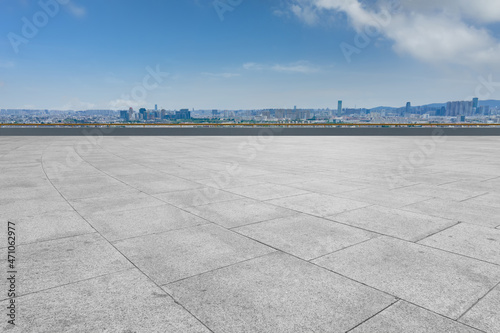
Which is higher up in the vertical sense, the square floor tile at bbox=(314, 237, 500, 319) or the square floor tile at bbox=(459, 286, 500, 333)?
the square floor tile at bbox=(314, 237, 500, 319)

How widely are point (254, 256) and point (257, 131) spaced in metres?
31.8

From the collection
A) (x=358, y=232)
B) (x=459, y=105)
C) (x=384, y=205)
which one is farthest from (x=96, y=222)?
(x=459, y=105)

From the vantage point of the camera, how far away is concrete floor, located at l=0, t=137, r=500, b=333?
320 centimetres

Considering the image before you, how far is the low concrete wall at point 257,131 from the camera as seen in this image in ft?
114

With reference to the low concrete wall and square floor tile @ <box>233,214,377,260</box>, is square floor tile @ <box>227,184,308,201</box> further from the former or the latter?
the low concrete wall

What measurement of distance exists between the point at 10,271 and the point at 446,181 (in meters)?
10.6

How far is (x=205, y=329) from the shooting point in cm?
301

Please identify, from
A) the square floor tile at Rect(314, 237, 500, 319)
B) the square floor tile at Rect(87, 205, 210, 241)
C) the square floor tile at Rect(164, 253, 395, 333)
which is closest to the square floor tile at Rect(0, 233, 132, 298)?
the square floor tile at Rect(87, 205, 210, 241)

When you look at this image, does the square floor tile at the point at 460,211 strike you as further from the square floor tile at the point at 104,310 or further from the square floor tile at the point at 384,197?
the square floor tile at the point at 104,310

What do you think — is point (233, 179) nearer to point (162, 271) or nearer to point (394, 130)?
point (162, 271)

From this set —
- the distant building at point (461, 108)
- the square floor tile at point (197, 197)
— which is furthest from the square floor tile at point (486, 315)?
the distant building at point (461, 108)

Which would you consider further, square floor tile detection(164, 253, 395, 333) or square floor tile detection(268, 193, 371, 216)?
square floor tile detection(268, 193, 371, 216)

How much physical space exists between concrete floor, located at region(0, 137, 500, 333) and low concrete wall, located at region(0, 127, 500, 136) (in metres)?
26.1

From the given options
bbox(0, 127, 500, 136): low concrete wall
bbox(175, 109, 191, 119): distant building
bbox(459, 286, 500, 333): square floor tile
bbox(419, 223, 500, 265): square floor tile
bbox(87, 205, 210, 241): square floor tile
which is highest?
bbox(175, 109, 191, 119): distant building
